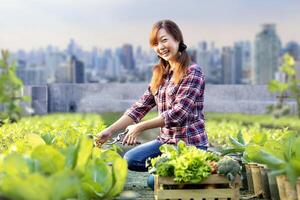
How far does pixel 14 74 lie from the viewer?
12.0 meters

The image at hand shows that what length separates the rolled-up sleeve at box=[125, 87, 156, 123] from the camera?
450 cm

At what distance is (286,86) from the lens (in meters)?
15.0

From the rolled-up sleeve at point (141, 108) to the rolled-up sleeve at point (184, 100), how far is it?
416 millimetres

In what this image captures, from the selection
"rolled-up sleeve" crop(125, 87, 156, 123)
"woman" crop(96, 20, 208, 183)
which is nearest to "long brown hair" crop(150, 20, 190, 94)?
"woman" crop(96, 20, 208, 183)

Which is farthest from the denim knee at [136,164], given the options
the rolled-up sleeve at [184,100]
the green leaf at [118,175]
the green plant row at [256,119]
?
the green plant row at [256,119]

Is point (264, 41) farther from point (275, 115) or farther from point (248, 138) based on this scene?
point (248, 138)

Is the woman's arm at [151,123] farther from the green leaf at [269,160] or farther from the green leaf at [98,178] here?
the green leaf at [98,178]

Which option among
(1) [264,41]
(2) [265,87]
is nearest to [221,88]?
(2) [265,87]

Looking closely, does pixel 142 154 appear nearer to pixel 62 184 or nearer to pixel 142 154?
pixel 142 154

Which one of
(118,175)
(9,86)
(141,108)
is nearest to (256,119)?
(9,86)

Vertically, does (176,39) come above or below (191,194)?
above

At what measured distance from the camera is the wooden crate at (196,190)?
3369mm

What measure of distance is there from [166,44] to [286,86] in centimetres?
1124

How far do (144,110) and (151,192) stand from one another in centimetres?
57
